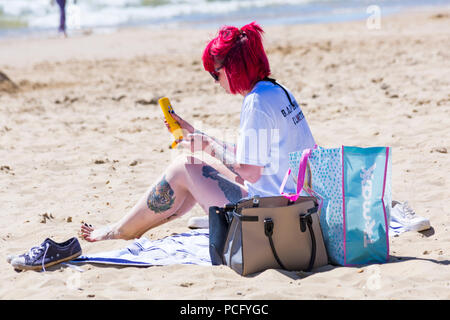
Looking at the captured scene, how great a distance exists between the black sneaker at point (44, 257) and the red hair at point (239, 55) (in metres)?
1.24

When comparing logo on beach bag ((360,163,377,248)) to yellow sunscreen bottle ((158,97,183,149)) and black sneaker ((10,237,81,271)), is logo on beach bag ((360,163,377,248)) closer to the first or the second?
yellow sunscreen bottle ((158,97,183,149))

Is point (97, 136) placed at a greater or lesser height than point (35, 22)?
lesser

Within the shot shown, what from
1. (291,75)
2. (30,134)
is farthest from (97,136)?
(291,75)

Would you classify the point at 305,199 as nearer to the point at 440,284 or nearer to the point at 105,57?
the point at 440,284

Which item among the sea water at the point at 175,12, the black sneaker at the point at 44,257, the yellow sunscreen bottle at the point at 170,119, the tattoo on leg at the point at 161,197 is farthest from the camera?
the sea water at the point at 175,12

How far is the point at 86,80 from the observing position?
407 inches

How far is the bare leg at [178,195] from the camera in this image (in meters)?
3.68

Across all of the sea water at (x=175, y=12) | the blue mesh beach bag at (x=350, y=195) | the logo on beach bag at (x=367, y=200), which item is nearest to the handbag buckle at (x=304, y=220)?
the blue mesh beach bag at (x=350, y=195)

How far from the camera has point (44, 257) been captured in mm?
3389

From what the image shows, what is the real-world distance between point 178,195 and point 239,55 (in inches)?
38.1

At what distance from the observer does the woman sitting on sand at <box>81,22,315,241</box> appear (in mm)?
3229

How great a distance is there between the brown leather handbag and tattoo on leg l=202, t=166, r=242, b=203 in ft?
1.34

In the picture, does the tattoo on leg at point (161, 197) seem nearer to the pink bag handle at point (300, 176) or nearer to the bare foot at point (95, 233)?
the bare foot at point (95, 233)

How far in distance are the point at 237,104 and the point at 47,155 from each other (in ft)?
8.63
